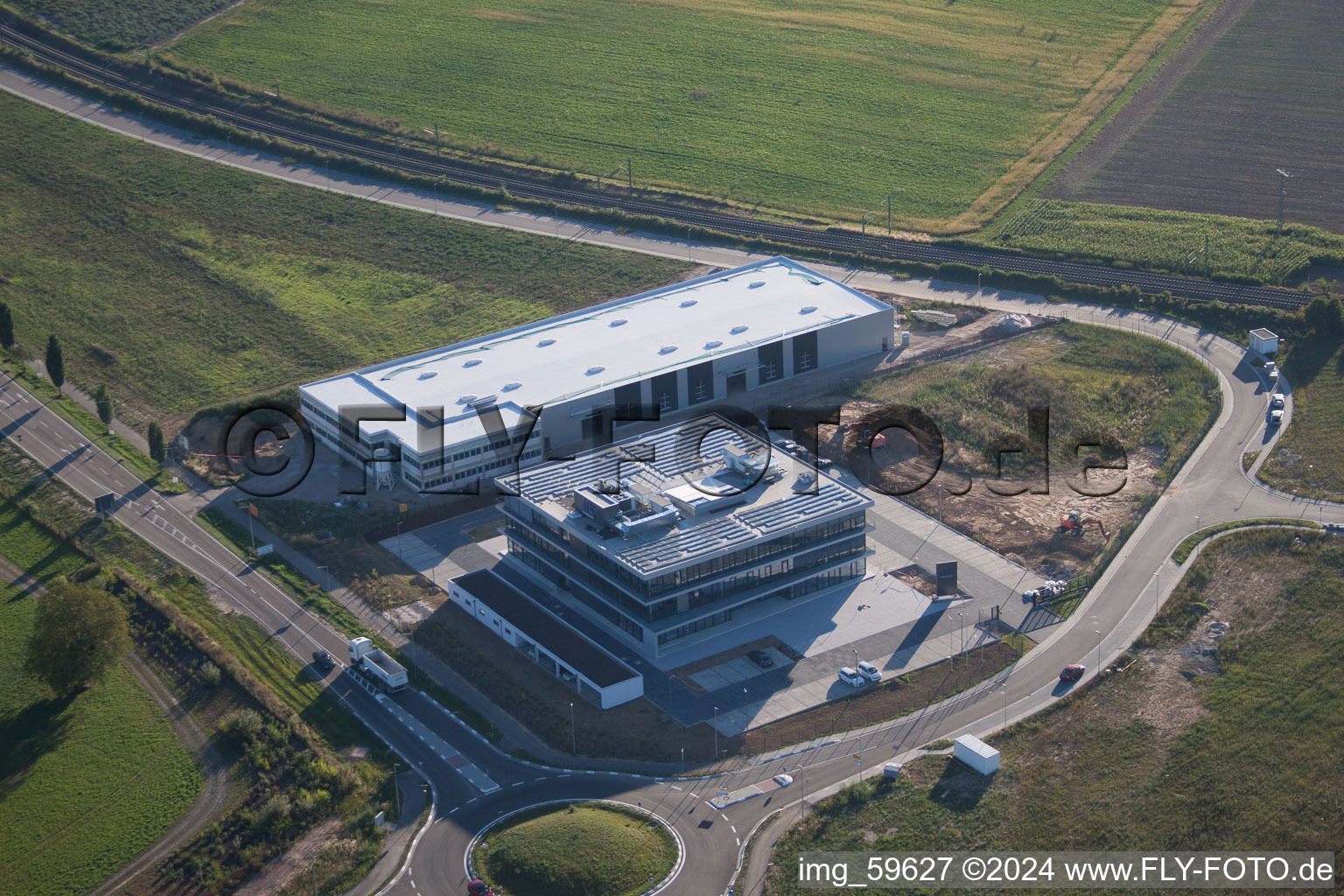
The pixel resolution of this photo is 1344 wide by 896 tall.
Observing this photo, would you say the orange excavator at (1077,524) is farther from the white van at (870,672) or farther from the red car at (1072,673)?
the white van at (870,672)

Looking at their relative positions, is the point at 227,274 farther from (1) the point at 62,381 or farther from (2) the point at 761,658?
(2) the point at 761,658

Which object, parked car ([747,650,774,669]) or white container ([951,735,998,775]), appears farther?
parked car ([747,650,774,669])

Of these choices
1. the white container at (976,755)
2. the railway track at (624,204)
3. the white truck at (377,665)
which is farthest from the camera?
the railway track at (624,204)

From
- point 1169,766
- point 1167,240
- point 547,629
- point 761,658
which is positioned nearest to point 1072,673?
point 1169,766

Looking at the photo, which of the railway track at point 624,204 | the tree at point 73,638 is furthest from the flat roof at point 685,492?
the railway track at point 624,204

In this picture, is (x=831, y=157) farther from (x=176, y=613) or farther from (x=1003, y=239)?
(x=176, y=613)

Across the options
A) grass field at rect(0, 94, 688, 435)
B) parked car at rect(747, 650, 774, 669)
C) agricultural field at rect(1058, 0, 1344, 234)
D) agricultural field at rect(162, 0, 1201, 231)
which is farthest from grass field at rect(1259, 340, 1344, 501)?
grass field at rect(0, 94, 688, 435)

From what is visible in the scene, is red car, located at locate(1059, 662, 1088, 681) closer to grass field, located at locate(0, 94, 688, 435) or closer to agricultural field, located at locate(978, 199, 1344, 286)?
agricultural field, located at locate(978, 199, 1344, 286)
